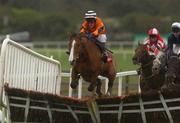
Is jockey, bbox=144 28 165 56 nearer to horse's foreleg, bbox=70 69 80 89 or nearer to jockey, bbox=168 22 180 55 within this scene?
jockey, bbox=168 22 180 55

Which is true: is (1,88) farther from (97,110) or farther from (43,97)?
(97,110)

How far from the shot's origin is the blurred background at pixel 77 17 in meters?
58.1

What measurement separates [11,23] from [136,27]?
40.0 feet

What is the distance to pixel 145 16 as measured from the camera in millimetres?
62438

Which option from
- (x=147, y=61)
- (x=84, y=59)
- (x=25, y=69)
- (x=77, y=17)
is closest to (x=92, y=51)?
(x=84, y=59)

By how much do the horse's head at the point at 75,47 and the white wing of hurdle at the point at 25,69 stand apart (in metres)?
0.67

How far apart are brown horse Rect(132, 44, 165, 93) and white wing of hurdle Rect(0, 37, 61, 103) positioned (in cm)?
176

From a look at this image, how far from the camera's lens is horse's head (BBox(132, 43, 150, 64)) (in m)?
12.2

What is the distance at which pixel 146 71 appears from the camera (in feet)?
40.8

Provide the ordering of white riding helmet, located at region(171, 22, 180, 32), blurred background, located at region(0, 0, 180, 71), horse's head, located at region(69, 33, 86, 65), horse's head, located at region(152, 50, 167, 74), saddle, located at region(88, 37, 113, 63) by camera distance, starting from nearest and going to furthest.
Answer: white riding helmet, located at region(171, 22, 180, 32), horse's head, located at region(69, 33, 86, 65), horse's head, located at region(152, 50, 167, 74), saddle, located at region(88, 37, 113, 63), blurred background, located at region(0, 0, 180, 71)

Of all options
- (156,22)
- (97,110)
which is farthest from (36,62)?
(156,22)

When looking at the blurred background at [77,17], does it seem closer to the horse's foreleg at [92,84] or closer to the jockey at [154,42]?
the jockey at [154,42]

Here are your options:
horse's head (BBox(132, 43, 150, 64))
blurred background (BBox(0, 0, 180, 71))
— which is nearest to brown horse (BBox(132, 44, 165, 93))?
horse's head (BBox(132, 43, 150, 64))


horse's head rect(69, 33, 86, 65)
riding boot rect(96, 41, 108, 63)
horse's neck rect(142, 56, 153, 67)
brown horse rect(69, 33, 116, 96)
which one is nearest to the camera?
horse's head rect(69, 33, 86, 65)
